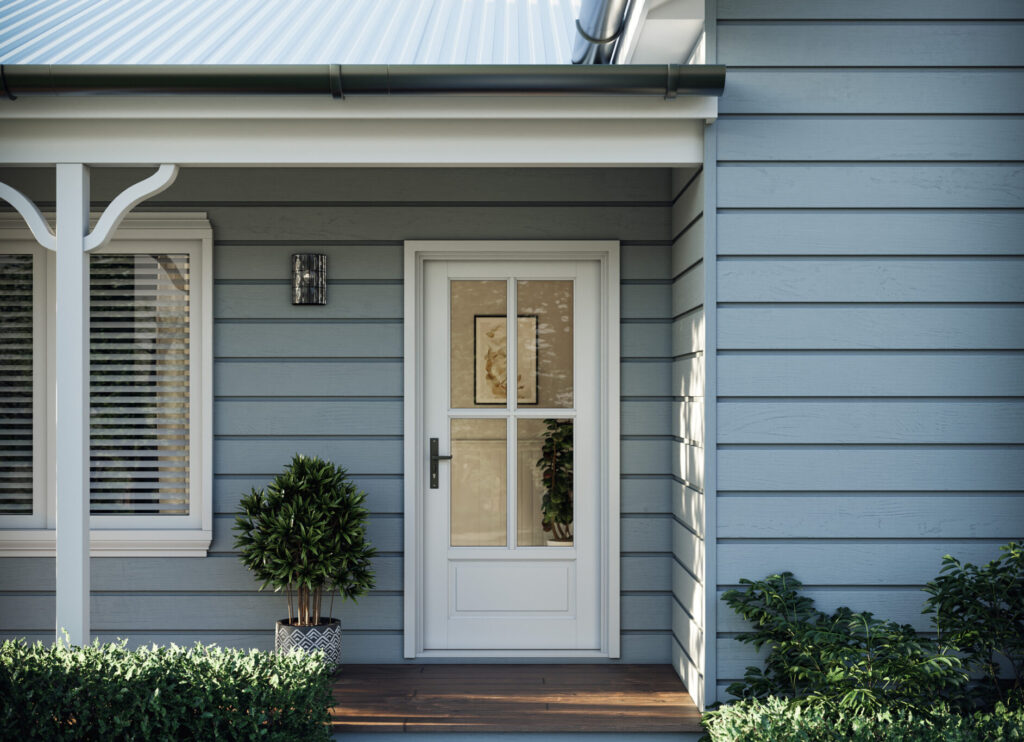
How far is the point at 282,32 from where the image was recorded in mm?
3842

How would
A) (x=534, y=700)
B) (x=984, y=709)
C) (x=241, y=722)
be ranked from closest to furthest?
(x=241, y=722) < (x=984, y=709) < (x=534, y=700)

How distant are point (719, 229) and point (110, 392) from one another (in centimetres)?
267

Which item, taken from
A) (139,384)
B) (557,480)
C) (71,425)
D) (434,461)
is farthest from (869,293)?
(139,384)

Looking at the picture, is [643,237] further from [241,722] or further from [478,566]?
[241,722]

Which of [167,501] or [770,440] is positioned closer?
[770,440]

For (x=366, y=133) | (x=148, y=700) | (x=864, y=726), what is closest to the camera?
(x=864, y=726)

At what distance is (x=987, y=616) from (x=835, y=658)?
572 millimetres

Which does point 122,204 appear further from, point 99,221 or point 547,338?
point 547,338

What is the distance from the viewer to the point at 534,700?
10.8 feet

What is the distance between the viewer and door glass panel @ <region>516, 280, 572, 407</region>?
390cm

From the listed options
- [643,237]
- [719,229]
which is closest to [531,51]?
[643,237]

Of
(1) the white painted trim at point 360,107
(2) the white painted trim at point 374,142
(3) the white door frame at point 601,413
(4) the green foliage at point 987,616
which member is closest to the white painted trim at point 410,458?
(3) the white door frame at point 601,413

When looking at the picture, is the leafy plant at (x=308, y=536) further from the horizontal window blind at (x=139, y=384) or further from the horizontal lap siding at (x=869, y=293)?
the horizontal lap siding at (x=869, y=293)

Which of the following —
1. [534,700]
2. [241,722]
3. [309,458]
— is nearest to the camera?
[241,722]
